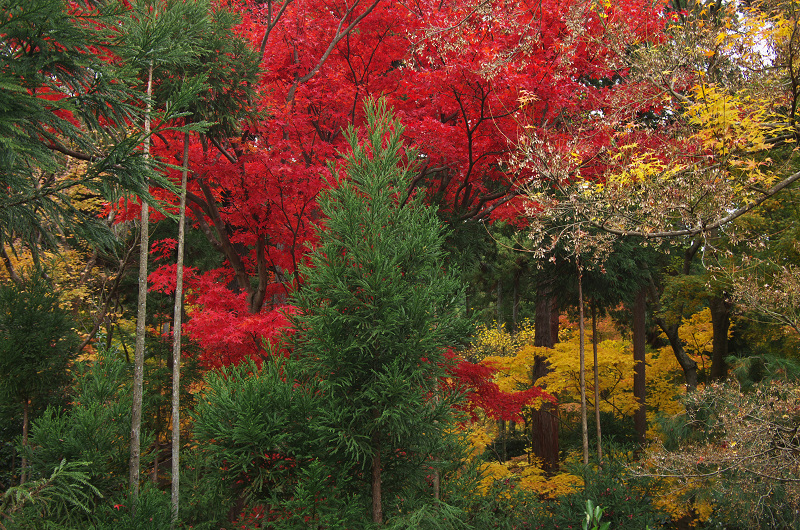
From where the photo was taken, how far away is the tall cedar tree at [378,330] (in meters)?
5.98

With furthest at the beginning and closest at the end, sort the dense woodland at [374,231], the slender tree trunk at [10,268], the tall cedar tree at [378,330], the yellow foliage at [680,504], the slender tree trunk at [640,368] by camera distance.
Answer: the slender tree trunk at [640,368], the yellow foliage at [680,504], the slender tree trunk at [10,268], the tall cedar tree at [378,330], the dense woodland at [374,231]

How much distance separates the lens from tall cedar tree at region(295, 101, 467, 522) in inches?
236

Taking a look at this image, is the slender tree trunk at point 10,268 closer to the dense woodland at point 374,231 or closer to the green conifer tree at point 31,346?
the dense woodland at point 374,231

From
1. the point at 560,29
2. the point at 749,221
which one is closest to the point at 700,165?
the point at 560,29

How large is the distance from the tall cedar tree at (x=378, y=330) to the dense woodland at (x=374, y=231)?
0.05 m

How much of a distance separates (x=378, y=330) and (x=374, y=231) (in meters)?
1.29

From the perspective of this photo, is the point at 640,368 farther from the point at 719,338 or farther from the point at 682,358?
the point at 719,338

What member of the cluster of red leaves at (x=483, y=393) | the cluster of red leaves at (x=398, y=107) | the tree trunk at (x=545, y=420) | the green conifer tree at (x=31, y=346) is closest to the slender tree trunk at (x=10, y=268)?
the green conifer tree at (x=31, y=346)

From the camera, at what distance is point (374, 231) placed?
21.1 ft

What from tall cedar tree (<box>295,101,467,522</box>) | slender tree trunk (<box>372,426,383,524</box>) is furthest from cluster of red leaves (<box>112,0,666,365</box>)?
slender tree trunk (<box>372,426,383,524</box>)

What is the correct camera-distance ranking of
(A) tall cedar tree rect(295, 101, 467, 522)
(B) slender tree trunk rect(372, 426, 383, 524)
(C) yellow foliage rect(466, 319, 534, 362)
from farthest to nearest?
(C) yellow foliage rect(466, 319, 534, 362) < (B) slender tree trunk rect(372, 426, 383, 524) < (A) tall cedar tree rect(295, 101, 467, 522)

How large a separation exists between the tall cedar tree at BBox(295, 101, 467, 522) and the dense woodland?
5cm

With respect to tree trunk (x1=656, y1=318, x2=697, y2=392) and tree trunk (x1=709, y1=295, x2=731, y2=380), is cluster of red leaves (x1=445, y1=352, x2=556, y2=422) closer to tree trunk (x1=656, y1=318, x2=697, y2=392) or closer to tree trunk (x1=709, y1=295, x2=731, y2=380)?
tree trunk (x1=656, y1=318, x2=697, y2=392)

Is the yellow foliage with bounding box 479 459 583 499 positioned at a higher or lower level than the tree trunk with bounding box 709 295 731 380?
lower
